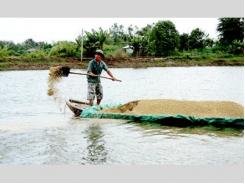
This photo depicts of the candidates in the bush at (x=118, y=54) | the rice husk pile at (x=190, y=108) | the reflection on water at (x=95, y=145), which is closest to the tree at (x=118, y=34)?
the bush at (x=118, y=54)

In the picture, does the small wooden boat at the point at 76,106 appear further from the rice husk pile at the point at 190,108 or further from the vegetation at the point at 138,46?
the vegetation at the point at 138,46

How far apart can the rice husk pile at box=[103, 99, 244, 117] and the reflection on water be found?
32.9 inches

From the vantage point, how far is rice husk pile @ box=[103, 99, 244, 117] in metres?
7.00

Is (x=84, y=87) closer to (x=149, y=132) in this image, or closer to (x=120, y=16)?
(x=149, y=132)

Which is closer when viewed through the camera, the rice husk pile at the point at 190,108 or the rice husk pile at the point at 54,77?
the rice husk pile at the point at 190,108

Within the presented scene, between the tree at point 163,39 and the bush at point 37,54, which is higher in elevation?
the tree at point 163,39

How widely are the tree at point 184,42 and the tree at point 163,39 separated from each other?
0.14 meters

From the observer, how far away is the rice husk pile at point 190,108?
7000mm

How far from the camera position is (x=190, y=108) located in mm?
7188

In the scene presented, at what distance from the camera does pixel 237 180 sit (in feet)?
15.7

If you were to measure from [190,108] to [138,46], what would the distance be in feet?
44.8

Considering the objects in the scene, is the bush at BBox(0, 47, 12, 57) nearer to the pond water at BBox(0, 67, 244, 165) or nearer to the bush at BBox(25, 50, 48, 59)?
the bush at BBox(25, 50, 48, 59)

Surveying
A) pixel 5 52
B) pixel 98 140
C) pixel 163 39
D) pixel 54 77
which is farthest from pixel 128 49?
pixel 98 140

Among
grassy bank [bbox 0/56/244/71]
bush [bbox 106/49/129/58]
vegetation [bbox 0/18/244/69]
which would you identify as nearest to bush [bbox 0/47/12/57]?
vegetation [bbox 0/18/244/69]
